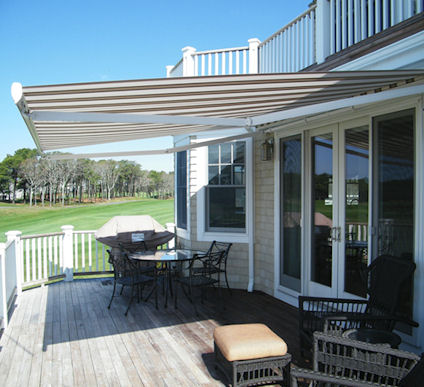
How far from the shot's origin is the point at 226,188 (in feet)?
22.8

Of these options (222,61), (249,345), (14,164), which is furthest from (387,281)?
(14,164)

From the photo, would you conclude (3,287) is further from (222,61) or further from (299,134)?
(222,61)

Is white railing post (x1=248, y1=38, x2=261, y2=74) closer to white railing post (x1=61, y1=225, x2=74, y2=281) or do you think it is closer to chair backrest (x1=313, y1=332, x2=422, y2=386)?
white railing post (x1=61, y1=225, x2=74, y2=281)

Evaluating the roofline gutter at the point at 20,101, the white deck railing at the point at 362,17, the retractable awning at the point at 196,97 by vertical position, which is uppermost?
the white deck railing at the point at 362,17

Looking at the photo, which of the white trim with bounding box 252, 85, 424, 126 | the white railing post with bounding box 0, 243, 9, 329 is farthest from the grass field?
the white trim with bounding box 252, 85, 424, 126

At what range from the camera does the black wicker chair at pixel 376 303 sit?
3357mm

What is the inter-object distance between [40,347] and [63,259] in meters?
3.31

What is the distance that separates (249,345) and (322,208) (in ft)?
8.69

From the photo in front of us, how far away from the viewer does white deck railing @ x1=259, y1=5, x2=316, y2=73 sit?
537cm

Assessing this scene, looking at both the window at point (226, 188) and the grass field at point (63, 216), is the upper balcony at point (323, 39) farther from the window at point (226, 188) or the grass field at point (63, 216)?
the grass field at point (63, 216)

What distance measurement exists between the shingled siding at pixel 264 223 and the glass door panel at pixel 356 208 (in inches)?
69.1

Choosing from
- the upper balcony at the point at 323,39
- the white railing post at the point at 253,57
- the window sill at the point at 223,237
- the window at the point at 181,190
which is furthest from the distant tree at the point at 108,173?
the white railing post at the point at 253,57

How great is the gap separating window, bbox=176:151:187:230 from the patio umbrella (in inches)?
22.0

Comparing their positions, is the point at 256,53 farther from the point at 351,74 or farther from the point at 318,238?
the point at 351,74
